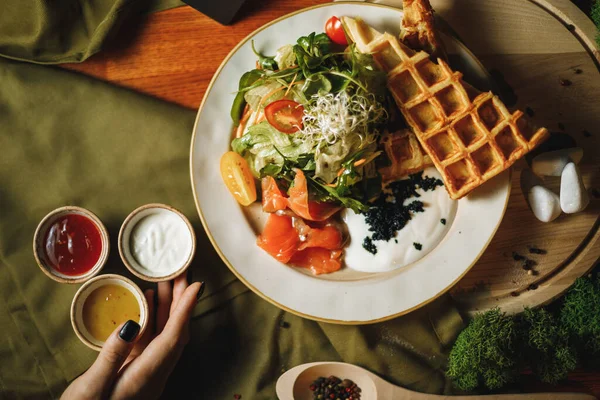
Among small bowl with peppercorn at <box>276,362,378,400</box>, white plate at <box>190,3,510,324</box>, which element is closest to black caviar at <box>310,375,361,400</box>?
small bowl with peppercorn at <box>276,362,378,400</box>

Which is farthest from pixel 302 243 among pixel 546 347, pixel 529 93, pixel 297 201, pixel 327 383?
pixel 529 93

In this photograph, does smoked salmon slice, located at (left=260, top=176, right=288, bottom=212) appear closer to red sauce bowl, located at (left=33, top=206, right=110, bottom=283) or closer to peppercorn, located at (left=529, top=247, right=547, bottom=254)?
red sauce bowl, located at (left=33, top=206, right=110, bottom=283)

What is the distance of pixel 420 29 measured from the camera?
2.99 m

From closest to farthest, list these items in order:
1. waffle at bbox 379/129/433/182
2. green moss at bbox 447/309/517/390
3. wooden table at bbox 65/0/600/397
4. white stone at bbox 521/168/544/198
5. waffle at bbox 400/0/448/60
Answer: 1. waffle at bbox 400/0/448/60
2. green moss at bbox 447/309/517/390
3. waffle at bbox 379/129/433/182
4. white stone at bbox 521/168/544/198
5. wooden table at bbox 65/0/600/397

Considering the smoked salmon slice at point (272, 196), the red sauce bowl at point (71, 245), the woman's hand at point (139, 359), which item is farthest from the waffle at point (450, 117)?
the red sauce bowl at point (71, 245)

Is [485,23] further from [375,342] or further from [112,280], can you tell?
[112,280]

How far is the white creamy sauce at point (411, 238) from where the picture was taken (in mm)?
3230

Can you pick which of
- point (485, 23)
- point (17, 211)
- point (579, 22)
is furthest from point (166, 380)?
point (579, 22)

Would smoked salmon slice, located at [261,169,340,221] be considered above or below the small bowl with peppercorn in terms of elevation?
above

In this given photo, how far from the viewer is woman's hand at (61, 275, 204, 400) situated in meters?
2.97

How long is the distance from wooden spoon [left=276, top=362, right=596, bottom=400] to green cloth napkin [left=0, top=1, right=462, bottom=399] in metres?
0.07

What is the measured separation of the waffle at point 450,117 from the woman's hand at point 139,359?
4.99 ft

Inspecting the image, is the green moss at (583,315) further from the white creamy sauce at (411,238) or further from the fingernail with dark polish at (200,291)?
the fingernail with dark polish at (200,291)

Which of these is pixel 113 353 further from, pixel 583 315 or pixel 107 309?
pixel 583 315
